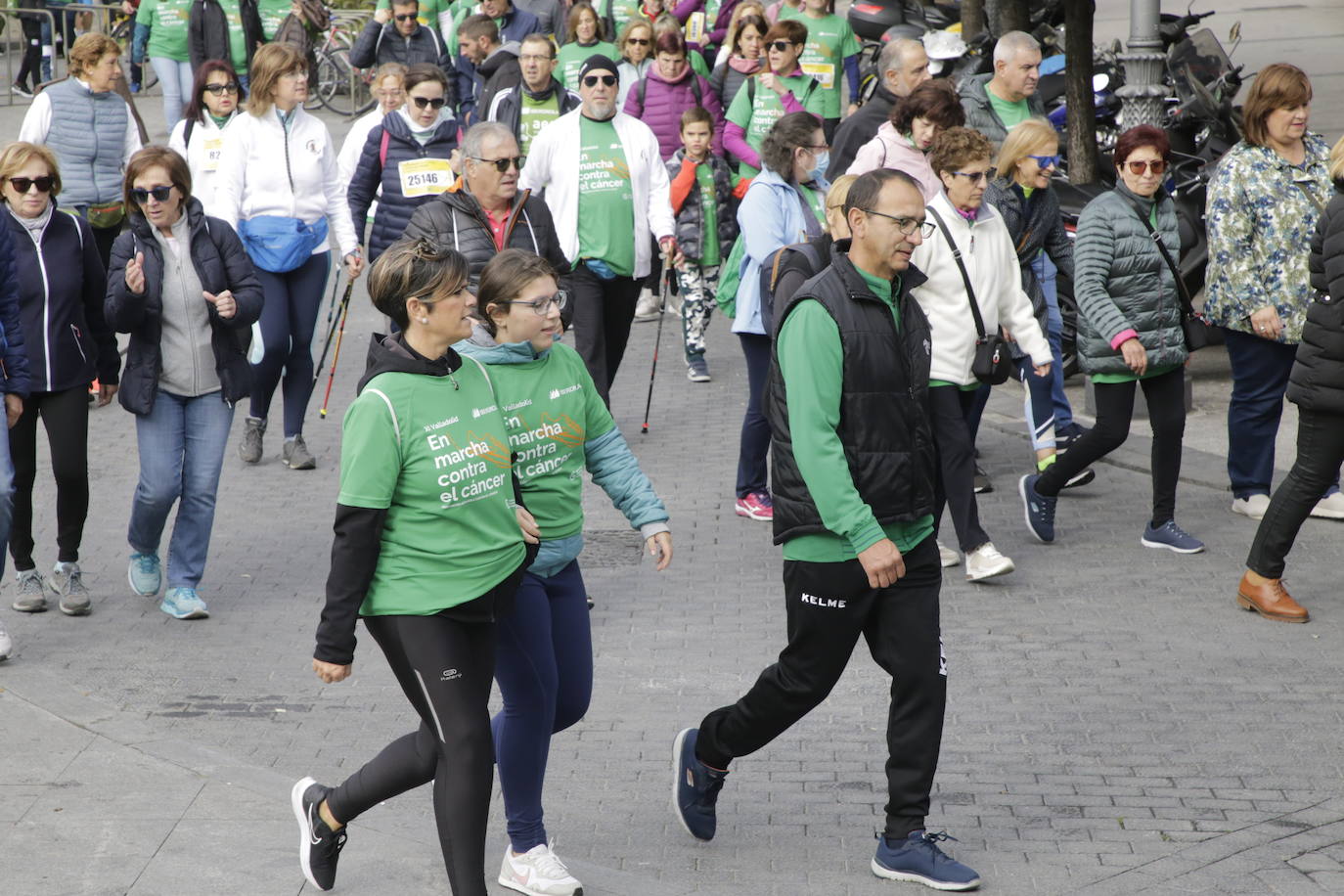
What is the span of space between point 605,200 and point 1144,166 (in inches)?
117

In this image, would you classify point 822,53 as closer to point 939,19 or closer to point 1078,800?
→ point 939,19

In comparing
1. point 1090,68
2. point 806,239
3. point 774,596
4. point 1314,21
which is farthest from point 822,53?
point 1314,21

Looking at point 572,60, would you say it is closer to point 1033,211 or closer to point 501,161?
point 1033,211

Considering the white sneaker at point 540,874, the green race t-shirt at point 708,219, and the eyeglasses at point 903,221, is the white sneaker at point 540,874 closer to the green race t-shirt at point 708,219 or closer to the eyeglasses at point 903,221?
the eyeglasses at point 903,221

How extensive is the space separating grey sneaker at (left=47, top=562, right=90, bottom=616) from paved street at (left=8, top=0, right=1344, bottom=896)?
0.11m

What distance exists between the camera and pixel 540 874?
4.69 meters

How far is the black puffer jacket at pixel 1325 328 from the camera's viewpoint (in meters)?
6.78

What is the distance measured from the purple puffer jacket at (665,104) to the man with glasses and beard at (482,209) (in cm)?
564

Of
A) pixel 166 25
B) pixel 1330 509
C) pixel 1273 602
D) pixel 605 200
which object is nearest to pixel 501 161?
pixel 605 200

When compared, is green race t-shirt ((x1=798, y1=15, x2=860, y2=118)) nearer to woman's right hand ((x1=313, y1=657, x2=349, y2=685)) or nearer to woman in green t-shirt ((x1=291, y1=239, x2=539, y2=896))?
woman in green t-shirt ((x1=291, y1=239, x2=539, y2=896))

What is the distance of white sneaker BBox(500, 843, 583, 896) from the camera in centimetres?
467

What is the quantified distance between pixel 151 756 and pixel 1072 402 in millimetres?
6649

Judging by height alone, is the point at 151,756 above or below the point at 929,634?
below

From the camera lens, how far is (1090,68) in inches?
460
